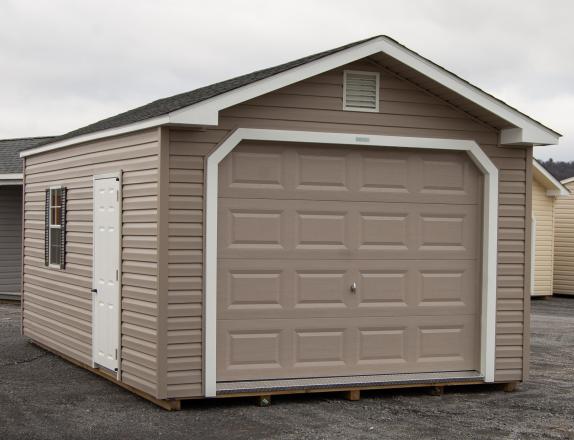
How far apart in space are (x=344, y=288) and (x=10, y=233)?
11715mm

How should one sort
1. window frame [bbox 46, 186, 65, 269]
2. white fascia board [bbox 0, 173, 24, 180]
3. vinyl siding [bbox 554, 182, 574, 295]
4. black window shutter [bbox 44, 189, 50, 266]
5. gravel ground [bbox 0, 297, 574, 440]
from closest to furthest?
1. gravel ground [bbox 0, 297, 574, 440]
2. window frame [bbox 46, 186, 65, 269]
3. black window shutter [bbox 44, 189, 50, 266]
4. white fascia board [bbox 0, 173, 24, 180]
5. vinyl siding [bbox 554, 182, 574, 295]

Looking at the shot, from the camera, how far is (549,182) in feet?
73.5

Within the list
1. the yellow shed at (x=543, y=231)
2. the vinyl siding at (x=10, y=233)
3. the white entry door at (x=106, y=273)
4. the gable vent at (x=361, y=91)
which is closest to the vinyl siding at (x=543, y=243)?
the yellow shed at (x=543, y=231)

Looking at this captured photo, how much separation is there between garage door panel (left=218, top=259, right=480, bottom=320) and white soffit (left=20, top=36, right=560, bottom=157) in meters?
1.48

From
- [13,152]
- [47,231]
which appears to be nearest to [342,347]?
[47,231]

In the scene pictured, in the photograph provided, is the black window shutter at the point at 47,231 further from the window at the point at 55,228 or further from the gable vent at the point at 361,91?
the gable vent at the point at 361,91

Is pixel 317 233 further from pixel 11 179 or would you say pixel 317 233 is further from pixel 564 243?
pixel 564 243

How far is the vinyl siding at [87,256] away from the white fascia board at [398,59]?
0.59 m

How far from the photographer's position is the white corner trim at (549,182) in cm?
2197

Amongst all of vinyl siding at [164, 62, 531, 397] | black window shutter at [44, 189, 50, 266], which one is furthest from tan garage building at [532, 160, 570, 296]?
black window shutter at [44, 189, 50, 266]

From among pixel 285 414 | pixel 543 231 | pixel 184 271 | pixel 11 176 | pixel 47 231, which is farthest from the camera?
pixel 543 231

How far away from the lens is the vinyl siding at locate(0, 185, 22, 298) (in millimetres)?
19281

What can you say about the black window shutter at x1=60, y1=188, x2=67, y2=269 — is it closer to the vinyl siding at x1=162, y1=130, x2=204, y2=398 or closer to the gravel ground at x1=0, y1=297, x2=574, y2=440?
the gravel ground at x1=0, y1=297, x2=574, y2=440

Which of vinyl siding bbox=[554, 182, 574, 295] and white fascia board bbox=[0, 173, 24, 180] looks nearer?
white fascia board bbox=[0, 173, 24, 180]
